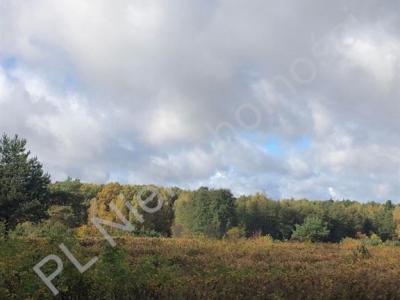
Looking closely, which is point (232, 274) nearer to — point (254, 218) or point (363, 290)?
point (363, 290)

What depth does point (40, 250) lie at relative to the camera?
7.54 metres

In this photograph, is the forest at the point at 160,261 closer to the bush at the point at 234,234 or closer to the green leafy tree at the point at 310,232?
the green leafy tree at the point at 310,232

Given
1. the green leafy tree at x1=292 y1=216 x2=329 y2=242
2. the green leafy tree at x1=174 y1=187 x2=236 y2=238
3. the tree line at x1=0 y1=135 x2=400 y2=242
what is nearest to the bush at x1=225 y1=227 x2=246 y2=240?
the tree line at x1=0 y1=135 x2=400 y2=242

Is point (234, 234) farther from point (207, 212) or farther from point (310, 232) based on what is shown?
point (207, 212)

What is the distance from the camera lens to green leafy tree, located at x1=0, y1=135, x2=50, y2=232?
40.1 metres

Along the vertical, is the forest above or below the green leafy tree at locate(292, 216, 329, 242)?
below

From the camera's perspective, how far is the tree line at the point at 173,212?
132ft

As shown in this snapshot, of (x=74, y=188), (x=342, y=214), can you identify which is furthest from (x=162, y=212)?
(x=342, y=214)

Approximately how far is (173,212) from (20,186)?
164 feet

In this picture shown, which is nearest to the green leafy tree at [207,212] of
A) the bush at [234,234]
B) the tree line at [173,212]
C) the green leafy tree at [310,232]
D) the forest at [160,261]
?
the tree line at [173,212]

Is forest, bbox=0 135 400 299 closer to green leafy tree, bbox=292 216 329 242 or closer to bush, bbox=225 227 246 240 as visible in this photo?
green leafy tree, bbox=292 216 329 242

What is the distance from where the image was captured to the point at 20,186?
136ft

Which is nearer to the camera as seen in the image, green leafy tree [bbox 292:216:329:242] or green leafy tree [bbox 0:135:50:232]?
green leafy tree [bbox 292:216:329:242]

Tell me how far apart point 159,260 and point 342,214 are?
90.9 meters
